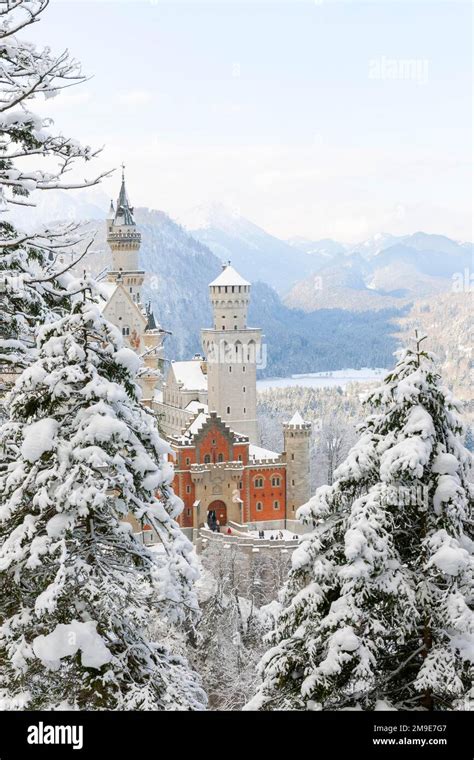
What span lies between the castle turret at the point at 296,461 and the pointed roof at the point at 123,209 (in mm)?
23884

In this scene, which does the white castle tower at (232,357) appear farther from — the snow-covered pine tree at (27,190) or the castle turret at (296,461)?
the snow-covered pine tree at (27,190)

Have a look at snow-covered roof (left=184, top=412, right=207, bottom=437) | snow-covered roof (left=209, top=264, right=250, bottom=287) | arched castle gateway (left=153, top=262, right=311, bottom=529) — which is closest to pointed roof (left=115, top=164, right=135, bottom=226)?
snow-covered roof (left=209, top=264, right=250, bottom=287)

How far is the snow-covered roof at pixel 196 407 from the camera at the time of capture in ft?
205

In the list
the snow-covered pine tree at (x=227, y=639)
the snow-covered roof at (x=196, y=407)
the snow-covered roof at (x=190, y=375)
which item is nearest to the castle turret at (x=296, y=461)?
the snow-covered roof at (x=196, y=407)

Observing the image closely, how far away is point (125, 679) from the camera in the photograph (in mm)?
8094

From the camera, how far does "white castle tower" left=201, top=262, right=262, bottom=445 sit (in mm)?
63812

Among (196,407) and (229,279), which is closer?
(196,407)

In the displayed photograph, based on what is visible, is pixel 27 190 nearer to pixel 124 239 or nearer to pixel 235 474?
pixel 235 474

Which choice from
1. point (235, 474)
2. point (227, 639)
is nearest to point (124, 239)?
point (235, 474)

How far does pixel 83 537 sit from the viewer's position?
8.19 metres

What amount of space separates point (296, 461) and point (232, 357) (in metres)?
11.6

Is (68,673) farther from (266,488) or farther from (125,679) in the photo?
(266,488)
